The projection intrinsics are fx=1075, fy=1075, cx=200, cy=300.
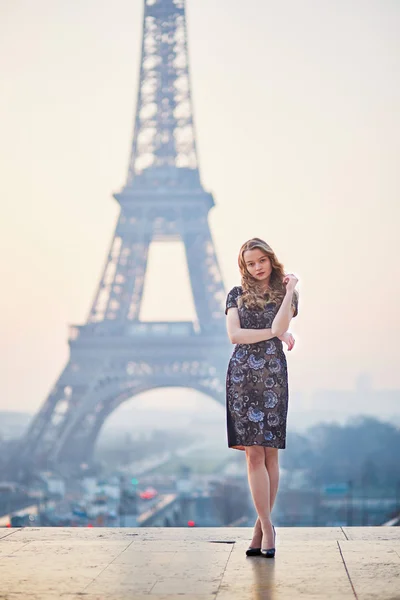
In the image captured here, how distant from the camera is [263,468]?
4.41 m

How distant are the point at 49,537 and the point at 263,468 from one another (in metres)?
1.48

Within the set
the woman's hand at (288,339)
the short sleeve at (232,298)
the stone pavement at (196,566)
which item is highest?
the short sleeve at (232,298)

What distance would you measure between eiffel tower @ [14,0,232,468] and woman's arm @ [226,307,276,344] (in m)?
25.3

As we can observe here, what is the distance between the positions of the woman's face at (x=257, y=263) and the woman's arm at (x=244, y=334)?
0.20m

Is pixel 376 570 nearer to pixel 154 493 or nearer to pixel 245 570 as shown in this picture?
pixel 245 570

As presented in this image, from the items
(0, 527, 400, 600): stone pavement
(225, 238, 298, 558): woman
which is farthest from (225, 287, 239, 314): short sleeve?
(0, 527, 400, 600): stone pavement

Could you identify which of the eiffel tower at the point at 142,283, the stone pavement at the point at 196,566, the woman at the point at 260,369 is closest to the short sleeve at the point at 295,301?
the woman at the point at 260,369

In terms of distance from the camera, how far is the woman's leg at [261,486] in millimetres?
4383

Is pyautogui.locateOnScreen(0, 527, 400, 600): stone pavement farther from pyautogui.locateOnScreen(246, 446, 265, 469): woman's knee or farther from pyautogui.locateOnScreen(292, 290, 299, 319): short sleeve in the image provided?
pyautogui.locateOnScreen(292, 290, 299, 319): short sleeve

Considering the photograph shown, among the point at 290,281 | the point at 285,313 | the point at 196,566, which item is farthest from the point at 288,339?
the point at 196,566

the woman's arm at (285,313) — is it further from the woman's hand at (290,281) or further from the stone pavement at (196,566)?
Answer: the stone pavement at (196,566)

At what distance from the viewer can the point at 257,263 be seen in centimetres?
443

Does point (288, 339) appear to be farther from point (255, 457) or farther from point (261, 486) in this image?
point (261, 486)

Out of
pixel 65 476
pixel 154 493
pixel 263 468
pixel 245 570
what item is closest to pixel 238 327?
pixel 263 468
